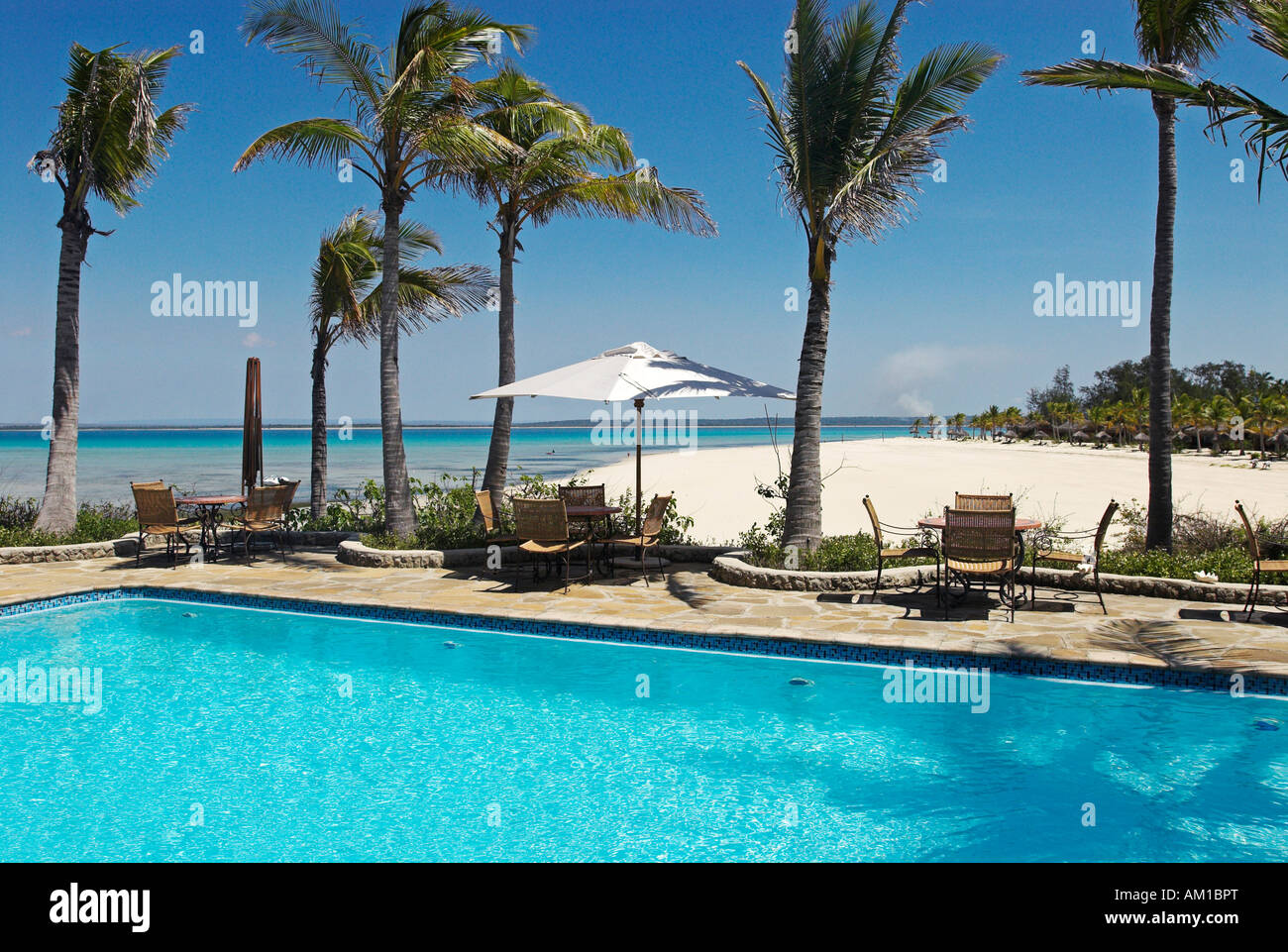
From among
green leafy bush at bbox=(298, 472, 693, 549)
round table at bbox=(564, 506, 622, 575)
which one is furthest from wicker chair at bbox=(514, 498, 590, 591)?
green leafy bush at bbox=(298, 472, 693, 549)

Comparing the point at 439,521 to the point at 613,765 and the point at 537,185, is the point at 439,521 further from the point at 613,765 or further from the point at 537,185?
the point at 613,765

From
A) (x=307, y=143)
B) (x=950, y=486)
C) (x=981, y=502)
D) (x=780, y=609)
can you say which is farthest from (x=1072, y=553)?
(x=950, y=486)

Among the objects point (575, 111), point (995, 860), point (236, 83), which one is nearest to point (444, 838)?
point (995, 860)

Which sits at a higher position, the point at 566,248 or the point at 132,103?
the point at 566,248

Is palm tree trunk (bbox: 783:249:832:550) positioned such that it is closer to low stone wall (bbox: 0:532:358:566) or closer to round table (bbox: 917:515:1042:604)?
round table (bbox: 917:515:1042:604)

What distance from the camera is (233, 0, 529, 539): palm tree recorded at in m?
10.3

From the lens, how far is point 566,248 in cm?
3791

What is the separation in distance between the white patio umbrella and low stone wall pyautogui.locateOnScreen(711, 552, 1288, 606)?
170 cm

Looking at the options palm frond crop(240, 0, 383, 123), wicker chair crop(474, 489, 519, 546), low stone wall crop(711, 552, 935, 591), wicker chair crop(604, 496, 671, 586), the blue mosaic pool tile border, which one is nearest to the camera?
the blue mosaic pool tile border

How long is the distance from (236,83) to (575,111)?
29.3ft

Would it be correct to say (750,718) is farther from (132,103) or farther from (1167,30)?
(132,103)

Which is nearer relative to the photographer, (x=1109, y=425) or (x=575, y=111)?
(x=575, y=111)
